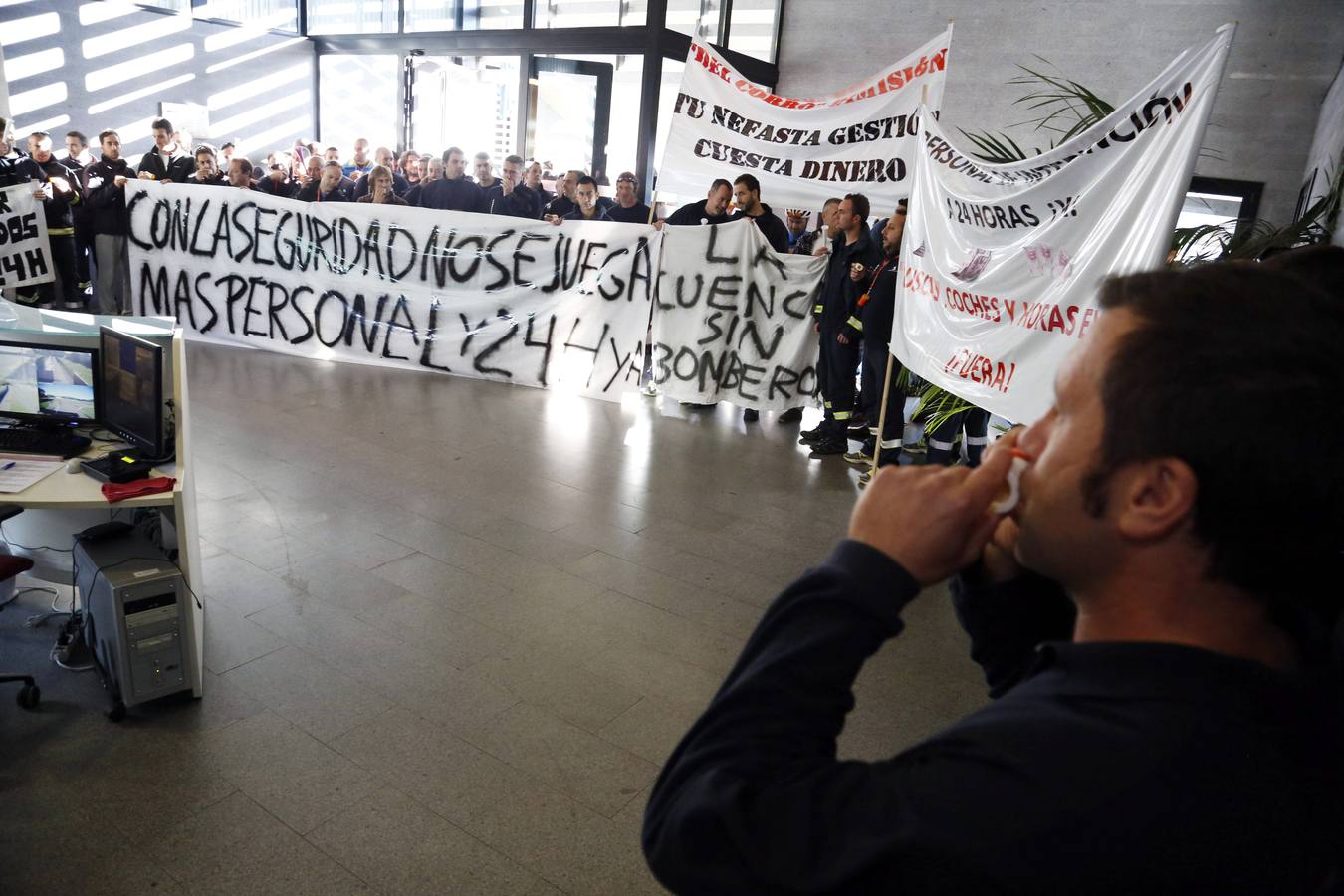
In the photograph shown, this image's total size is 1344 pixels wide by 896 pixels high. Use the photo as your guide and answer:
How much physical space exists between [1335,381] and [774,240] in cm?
637

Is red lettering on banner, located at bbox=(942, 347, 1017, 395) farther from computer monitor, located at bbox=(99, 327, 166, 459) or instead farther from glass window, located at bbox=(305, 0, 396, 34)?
glass window, located at bbox=(305, 0, 396, 34)

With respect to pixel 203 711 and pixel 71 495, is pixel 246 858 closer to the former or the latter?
pixel 203 711

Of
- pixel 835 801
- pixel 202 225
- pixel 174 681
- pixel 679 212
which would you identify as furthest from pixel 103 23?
pixel 835 801

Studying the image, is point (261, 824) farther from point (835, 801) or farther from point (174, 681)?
point (835, 801)

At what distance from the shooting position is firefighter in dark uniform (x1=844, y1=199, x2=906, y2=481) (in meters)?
5.73

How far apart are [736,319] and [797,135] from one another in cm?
139

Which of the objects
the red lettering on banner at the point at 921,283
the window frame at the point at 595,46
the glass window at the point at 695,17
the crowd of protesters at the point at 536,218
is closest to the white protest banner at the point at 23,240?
the crowd of protesters at the point at 536,218

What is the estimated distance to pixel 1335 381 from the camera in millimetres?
609

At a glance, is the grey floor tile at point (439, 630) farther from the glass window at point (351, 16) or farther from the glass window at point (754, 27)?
the glass window at point (351, 16)

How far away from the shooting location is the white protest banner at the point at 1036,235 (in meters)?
2.76

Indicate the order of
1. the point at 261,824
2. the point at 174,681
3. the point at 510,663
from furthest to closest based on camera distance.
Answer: the point at 510,663 → the point at 174,681 → the point at 261,824

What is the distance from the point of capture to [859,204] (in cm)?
604

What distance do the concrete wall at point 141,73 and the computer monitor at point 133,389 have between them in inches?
443

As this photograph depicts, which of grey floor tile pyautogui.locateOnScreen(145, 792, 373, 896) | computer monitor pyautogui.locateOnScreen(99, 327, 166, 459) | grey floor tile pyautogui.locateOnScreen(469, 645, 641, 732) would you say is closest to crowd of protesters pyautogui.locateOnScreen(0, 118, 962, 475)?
grey floor tile pyautogui.locateOnScreen(469, 645, 641, 732)
